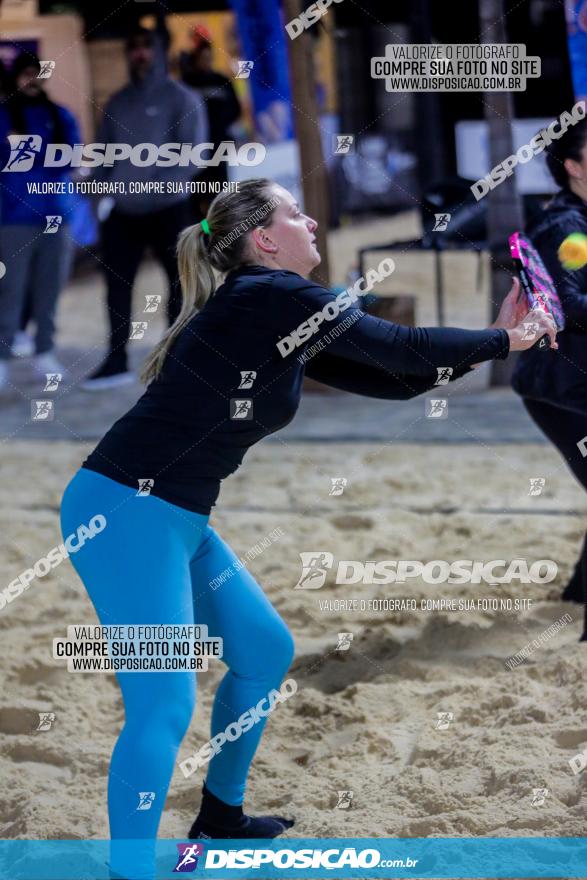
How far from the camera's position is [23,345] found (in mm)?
9297

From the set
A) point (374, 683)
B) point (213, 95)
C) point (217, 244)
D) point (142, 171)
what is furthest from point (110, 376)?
point (217, 244)

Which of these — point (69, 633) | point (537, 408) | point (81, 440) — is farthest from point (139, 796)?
point (81, 440)

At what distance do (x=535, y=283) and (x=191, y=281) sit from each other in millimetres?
876

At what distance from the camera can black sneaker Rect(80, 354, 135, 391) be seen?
26.8ft

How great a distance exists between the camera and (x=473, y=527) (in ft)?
17.5

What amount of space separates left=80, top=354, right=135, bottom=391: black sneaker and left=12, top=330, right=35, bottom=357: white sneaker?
0.94 metres

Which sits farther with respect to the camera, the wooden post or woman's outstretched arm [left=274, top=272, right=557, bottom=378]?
the wooden post

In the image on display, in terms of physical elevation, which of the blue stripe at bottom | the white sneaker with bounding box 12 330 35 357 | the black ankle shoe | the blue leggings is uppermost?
the white sneaker with bounding box 12 330 35 357

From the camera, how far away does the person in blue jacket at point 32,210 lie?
25.3 feet

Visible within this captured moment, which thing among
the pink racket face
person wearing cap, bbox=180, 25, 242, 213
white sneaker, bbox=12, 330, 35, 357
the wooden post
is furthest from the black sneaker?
the pink racket face

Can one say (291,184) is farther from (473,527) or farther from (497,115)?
(473,527)

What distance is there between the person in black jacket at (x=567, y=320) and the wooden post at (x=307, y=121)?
3.75m

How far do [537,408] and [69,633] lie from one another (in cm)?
174

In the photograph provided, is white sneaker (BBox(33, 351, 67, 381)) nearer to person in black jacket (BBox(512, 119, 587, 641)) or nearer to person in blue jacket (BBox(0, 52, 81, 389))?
person in blue jacket (BBox(0, 52, 81, 389))
